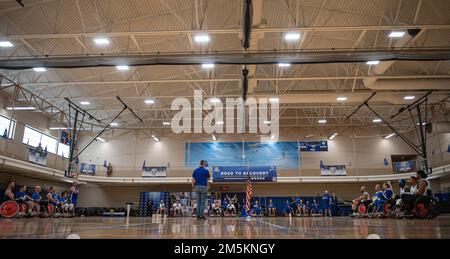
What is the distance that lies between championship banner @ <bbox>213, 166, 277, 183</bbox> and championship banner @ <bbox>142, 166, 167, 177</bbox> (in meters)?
4.52

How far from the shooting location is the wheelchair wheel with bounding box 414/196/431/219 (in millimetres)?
9242

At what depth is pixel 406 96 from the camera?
1902cm

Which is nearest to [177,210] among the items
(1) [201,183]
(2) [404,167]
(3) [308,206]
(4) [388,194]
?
(3) [308,206]

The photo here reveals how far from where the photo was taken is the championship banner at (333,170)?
2550 cm

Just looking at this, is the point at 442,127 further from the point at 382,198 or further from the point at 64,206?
the point at 64,206

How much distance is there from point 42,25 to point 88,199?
19.6m

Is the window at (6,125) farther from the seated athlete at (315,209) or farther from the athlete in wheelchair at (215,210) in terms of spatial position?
the seated athlete at (315,209)

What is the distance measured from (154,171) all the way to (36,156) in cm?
922

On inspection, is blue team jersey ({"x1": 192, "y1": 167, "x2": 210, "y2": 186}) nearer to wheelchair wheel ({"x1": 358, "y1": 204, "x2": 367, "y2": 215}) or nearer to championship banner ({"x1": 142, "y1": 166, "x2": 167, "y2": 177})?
wheelchair wheel ({"x1": 358, "y1": 204, "x2": 367, "y2": 215})

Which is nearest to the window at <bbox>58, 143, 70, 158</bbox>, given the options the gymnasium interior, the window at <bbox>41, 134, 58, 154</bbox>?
the gymnasium interior

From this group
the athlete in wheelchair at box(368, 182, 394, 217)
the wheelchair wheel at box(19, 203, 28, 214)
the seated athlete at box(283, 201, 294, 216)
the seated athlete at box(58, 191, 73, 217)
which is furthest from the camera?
the seated athlete at box(283, 201, 294, 216)

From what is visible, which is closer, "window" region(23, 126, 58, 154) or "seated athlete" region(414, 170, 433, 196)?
"seated athlete" region(414, 170, 433, 196)

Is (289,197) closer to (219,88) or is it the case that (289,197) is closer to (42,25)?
(219,88)

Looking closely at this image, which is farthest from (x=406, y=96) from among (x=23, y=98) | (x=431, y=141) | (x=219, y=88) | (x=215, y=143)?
(x=23, y=98)
